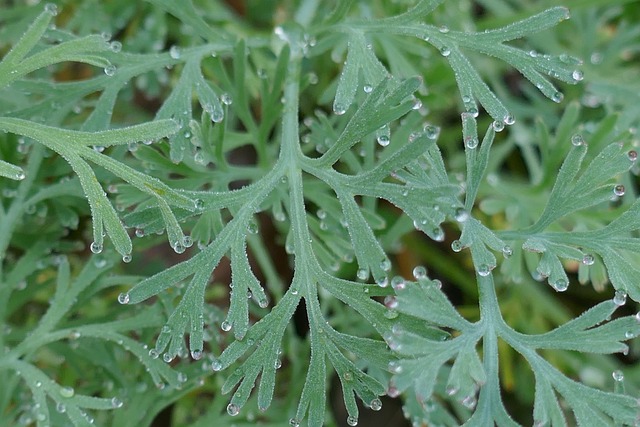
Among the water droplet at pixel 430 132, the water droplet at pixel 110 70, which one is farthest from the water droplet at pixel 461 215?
the water droplet at pixel 110 70

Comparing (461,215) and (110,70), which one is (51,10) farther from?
(461,215)

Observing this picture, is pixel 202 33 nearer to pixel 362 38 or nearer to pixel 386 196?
pixel 362 38

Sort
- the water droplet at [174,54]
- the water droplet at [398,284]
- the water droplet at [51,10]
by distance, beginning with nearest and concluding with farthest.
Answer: the water droplet at [398,284] → the water droplet at [51,10] → the water droplet at [174,54]

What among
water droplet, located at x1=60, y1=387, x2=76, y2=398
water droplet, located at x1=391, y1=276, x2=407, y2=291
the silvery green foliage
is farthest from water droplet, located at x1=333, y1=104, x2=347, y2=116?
water droplet, located at x1=60, y1=387, x2=76, y2=398

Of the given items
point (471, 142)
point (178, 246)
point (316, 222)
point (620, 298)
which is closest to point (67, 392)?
point (178, 246)

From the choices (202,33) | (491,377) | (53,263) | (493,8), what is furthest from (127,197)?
(493,8)

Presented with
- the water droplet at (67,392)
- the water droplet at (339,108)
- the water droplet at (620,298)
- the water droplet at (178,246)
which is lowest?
the water droplet at (67,392)

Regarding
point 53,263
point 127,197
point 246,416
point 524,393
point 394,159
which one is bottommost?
point 524,393

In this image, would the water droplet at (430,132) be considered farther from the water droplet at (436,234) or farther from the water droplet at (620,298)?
the water droplet at (620,298)
